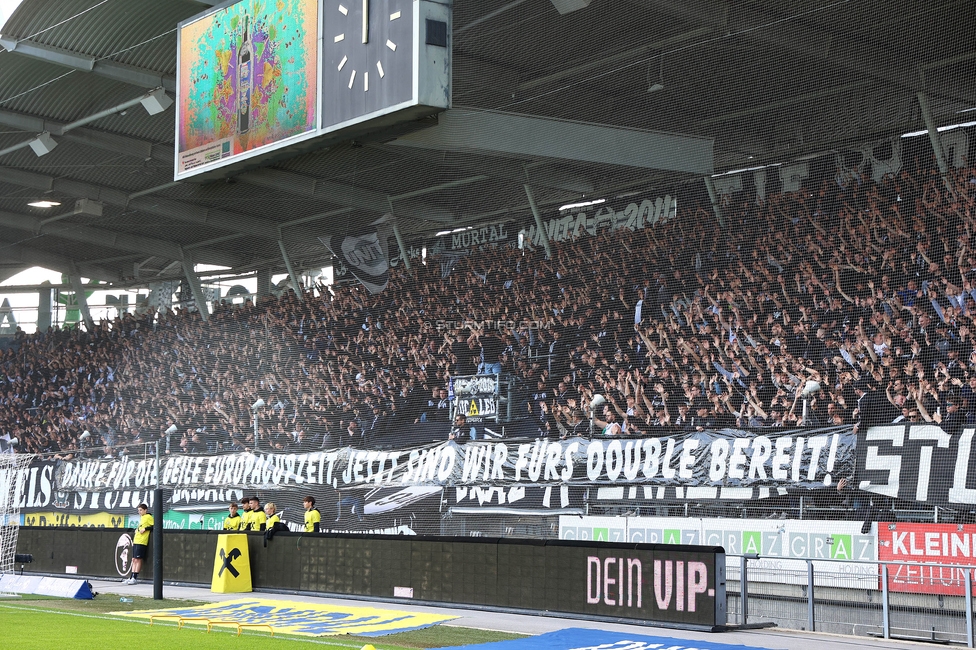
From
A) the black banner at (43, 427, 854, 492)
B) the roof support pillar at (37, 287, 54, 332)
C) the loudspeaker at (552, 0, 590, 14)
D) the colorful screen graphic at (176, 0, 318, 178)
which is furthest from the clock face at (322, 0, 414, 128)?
the roof support pillar at (37, 287, 54, 332)

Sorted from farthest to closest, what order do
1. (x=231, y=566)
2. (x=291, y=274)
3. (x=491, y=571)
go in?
(x=291, y=274) < (x=231, y=566) < (x=491, y=571)

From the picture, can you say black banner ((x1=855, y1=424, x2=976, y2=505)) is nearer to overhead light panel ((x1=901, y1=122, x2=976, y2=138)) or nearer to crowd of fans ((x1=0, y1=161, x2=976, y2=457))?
crowd of fans ((x1=0, y1=161, x2=976, y2=457))

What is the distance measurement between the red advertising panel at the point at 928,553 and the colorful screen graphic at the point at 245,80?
9.28 meters

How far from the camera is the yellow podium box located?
53.2ft

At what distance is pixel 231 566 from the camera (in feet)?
53.4

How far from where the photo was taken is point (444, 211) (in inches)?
917

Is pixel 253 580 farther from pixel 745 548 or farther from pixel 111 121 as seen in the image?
pixel 111 121

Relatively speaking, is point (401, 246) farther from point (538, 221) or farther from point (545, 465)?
point (545, 465)

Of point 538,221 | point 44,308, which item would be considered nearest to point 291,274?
point 538,221

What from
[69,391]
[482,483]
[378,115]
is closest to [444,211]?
[482,483]

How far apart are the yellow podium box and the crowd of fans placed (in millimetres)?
5419

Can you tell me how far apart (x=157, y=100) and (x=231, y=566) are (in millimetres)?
9125

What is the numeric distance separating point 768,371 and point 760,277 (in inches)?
67.8

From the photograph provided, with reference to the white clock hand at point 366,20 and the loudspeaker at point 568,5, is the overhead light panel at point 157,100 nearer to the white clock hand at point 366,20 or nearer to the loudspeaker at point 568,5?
the white clock hand at point 366,20
